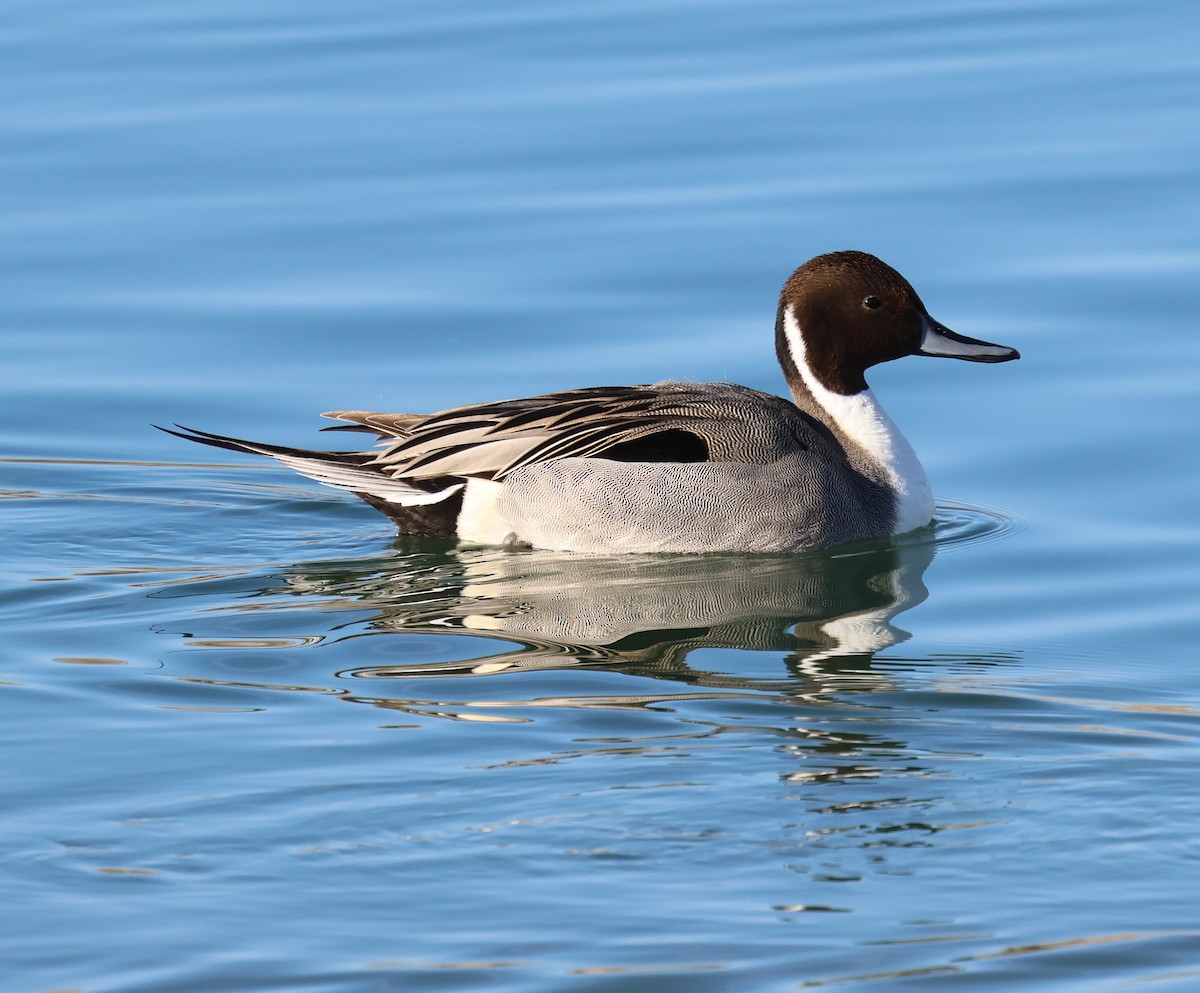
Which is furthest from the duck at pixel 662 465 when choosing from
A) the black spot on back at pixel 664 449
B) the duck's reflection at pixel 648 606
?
the duck's reflection at pixel 648 606

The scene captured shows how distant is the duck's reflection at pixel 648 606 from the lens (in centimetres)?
764

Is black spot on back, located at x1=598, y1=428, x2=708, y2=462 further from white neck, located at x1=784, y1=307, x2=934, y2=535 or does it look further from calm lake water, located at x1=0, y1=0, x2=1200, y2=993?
Answer: white neck, located at x1=784, y1=307, x2=934, y2=535

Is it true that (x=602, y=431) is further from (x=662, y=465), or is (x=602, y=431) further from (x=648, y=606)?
(x=648, y=606)

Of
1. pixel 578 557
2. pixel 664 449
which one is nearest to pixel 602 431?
pixel 664 449

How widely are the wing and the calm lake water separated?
0.44 m

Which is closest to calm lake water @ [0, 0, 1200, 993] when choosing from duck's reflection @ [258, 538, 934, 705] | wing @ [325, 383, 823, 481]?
duck's reflection @ [258, 538, 934, 705]

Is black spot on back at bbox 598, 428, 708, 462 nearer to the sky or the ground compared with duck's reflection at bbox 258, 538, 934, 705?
nearer to the sky

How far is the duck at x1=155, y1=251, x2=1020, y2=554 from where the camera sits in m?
9.30

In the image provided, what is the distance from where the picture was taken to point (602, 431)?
945 cm

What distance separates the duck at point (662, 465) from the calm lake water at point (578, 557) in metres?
0.18

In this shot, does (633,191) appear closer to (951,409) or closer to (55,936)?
(951,409)

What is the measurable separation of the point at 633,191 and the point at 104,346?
347 cm

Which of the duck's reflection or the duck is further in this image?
the duck

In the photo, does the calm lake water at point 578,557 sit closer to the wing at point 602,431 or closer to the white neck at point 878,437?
the white neck at point 878,437
